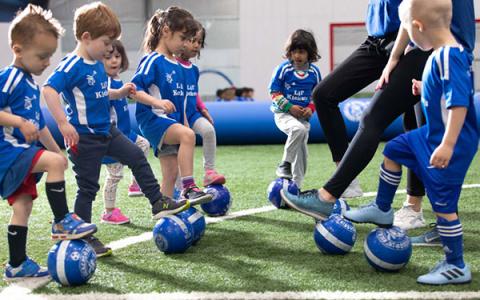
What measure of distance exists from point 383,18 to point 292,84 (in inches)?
86.8

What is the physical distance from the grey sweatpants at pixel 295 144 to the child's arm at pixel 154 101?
65.0 inches

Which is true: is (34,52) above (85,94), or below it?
above

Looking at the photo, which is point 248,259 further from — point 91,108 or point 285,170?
point 285,170

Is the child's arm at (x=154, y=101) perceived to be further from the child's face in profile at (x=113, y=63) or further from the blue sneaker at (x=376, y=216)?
the blue sneaker at (x=376, y=216)

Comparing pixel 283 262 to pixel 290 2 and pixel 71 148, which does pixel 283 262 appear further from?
pixel 290 2

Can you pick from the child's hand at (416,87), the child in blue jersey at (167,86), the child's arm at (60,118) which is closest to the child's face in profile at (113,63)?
the child in blue jersey at (167,86)

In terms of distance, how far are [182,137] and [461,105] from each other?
2290mm

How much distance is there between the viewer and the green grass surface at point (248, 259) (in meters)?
3.11

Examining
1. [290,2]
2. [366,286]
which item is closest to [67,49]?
[290,2]

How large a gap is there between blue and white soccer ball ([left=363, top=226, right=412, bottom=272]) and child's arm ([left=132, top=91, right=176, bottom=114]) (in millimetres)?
1664

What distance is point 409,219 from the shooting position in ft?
14.4

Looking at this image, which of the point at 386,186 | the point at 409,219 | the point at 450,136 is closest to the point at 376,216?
the point at 386,186

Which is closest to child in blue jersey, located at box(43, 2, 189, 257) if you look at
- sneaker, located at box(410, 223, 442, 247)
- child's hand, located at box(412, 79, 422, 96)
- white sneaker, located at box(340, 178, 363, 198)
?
sneaker, located at box(410, 223, 442, 247)

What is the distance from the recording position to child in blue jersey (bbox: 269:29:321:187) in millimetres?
6023
